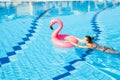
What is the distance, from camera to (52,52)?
17.2 feet

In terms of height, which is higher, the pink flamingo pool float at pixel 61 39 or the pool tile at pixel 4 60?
the pink flamingo pool float at pixel 61 39

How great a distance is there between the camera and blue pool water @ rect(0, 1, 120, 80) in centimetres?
421

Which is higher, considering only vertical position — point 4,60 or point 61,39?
point 61,39

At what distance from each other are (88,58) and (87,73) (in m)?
0.73

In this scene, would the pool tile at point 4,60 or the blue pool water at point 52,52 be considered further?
the pool tile at point 4,60

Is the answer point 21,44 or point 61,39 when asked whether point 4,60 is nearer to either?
point 21,44

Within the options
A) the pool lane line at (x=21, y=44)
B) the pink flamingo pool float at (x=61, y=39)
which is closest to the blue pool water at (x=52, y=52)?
the pool lane line at (x=21, y=44)

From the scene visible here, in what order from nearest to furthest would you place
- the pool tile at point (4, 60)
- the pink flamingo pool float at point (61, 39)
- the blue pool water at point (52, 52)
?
the blue pool water at point (52, 52) → the pool tile at point (4, 60) → the pink flamingo pool float at point (61, 39)

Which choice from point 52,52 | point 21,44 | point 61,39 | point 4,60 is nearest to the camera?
point 4,60

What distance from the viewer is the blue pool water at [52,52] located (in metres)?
4.21

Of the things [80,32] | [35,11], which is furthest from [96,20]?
[35,11]

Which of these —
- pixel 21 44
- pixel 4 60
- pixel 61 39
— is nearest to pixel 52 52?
pixel 61 39

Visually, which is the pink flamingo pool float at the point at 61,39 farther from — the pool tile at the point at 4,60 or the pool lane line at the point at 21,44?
the pool tile at the point at 4,60

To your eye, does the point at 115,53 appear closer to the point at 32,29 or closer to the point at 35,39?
the point at 35,39
